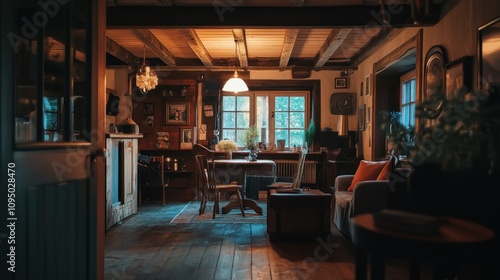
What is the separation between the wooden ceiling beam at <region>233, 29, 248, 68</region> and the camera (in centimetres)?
509

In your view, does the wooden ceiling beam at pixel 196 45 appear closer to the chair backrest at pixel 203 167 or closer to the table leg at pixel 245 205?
the chair backrest at pixel 203 167

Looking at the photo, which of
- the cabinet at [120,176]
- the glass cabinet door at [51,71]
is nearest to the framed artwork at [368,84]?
the cabinet at [120,176]

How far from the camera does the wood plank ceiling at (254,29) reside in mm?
4113

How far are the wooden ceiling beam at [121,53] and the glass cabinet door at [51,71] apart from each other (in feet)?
Result: 12.0

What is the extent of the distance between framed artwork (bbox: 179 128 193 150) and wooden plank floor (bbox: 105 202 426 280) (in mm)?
2570

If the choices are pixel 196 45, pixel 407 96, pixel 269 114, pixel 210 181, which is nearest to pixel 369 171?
pixel 407 96

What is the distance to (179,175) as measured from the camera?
762 cm

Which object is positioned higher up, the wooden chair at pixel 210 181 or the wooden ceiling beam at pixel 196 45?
the wooden ceiling beam at pixel 196 45

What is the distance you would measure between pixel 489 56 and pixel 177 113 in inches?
218

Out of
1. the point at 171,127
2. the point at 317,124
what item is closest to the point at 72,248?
the point at 171,127

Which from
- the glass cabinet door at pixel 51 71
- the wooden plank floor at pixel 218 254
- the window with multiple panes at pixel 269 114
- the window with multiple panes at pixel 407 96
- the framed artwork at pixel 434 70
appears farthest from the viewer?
the window with multiple panes at pixel 269 114

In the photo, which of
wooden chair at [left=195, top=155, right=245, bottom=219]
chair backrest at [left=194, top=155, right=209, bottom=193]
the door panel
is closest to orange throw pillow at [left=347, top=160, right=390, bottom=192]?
wooden chair at [left=195, top=155, right=245, bottom=219]

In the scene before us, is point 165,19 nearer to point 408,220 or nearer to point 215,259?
point 215,259

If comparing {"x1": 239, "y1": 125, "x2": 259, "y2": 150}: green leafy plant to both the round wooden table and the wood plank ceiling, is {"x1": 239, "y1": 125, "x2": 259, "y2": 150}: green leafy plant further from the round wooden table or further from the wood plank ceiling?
the round wooden table
